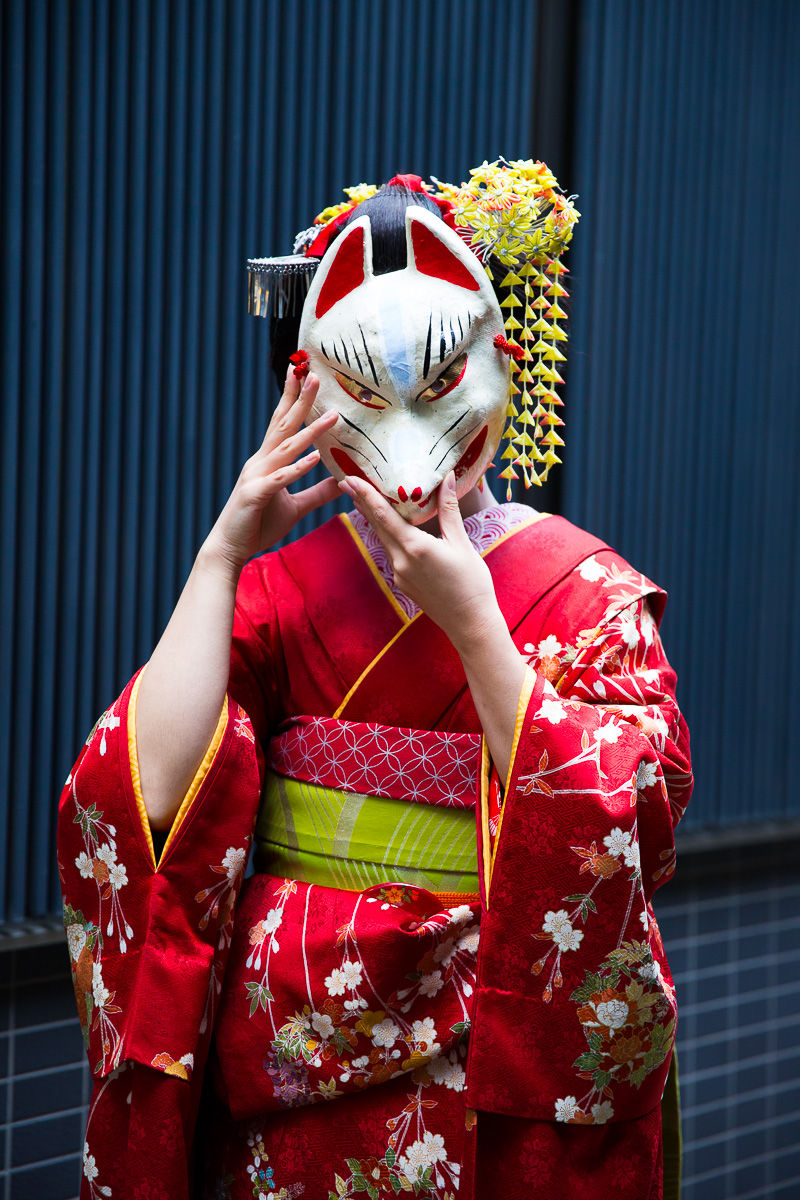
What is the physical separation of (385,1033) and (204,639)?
478mm

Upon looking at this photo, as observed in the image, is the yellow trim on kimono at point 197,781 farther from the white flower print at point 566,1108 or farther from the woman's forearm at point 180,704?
the white flower print at point 566,1108

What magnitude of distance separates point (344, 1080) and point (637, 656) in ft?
1.90

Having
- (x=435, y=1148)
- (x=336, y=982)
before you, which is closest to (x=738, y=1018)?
(x=435, y=1148)

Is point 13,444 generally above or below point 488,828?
above

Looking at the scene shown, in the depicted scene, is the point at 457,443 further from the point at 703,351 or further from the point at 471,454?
the point at 703,351

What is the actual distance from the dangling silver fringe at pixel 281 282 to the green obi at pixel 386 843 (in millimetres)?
593

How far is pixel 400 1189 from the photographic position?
1.14 metres

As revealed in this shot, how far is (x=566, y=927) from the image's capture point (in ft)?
3.52

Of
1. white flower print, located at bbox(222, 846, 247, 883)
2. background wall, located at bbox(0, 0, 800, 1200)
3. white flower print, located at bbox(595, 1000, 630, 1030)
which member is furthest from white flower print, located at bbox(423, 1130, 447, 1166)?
background wall, located at bbox(0, 0, 800, 1200)

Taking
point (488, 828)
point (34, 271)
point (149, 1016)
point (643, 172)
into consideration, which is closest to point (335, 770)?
point (488, 828)

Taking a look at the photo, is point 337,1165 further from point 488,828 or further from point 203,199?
point 203,199

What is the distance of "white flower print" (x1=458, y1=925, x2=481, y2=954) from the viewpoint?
1.16 meters

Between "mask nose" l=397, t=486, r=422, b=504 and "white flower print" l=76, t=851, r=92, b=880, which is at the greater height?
"mask nose" l=397, t=486, r=422, b=504

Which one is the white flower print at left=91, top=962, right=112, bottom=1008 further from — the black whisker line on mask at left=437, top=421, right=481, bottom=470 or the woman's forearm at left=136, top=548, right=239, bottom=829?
the black whisker line on mask at left=437, top=421, right=481, bottom=470
